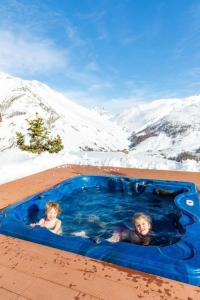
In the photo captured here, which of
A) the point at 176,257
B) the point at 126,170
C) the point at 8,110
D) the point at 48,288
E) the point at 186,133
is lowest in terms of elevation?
the point at 48,288

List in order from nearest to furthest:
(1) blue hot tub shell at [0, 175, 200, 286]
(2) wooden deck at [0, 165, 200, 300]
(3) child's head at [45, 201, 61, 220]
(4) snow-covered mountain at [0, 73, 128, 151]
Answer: (2) wooden deck at [0, 165, 200, 300]
(1) blue hot tub shell at [0, 175, 200, 286]
(3) child's head at [45, 201, 61, 220]
(4) snow-covered mountain at [0, 73, 128, 151]

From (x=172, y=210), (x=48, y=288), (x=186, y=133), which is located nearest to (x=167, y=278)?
(x=48, y=288)

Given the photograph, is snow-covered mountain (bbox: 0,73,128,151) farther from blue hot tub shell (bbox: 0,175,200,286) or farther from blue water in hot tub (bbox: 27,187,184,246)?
blue hot tub shell (bbox: 0,175,200,286)

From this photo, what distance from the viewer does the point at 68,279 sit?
2.22 meters

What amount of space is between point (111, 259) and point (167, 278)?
510 millimetres

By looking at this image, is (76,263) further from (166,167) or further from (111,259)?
(166,167)

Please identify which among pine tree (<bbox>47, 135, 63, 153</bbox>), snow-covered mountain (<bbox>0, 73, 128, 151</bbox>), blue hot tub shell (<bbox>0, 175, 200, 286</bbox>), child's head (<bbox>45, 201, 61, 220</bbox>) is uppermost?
snow-covered mountain (<bbox>0, 73, 128, 151</bbox>)

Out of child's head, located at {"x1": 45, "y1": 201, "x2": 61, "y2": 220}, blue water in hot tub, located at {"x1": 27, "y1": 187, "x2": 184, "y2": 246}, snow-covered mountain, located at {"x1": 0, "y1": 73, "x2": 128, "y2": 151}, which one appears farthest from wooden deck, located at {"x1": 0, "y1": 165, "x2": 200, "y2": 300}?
snow-covered mountain, located at {"x1": 0, "y1": 73, "x2": 128, "y2": 151}

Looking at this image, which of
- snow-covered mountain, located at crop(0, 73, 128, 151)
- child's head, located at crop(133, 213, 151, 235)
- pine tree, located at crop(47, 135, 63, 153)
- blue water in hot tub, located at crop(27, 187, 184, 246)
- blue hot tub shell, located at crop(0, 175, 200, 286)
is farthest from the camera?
snow-covered mountain, located at crop(0, 73, 128, 151)

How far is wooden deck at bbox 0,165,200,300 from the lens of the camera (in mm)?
2025

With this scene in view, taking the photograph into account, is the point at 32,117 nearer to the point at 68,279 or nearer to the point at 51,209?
the point at 51,209

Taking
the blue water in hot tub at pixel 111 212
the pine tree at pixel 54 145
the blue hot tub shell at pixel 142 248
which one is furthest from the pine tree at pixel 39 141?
the blue hot tub shell at pixel 142 248

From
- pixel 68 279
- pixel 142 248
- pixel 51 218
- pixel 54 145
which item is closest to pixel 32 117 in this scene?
pixel 54 145

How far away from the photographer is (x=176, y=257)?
2473 mm
